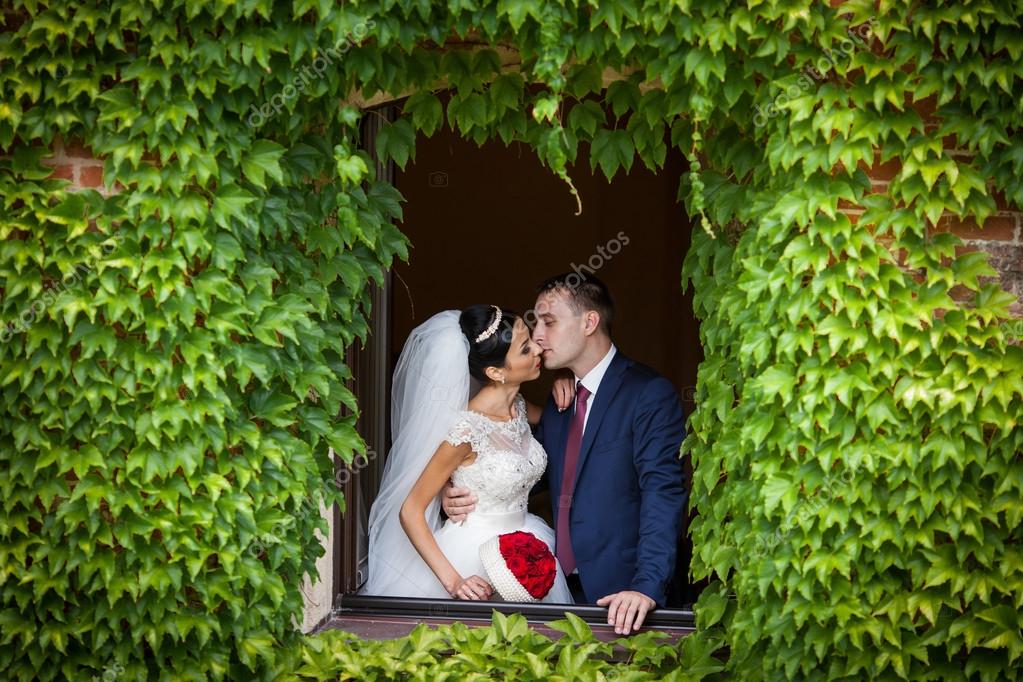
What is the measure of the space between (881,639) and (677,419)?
4.60ft

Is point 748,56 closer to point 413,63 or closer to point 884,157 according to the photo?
point 884,157

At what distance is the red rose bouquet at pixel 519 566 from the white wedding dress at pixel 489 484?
0.25 m

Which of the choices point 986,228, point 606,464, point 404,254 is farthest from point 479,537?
point 986,228

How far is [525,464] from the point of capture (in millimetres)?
5199

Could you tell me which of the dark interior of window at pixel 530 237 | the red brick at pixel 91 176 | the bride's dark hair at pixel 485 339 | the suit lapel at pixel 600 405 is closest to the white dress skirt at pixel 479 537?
the suit lapel at pixel 600 405

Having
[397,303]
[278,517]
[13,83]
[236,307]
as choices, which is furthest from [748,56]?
[397,303]

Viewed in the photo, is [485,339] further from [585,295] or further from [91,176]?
[91,176]

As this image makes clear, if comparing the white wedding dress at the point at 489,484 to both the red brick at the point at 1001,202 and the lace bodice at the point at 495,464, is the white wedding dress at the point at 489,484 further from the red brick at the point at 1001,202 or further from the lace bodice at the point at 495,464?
the red brick at the point at 1001,202

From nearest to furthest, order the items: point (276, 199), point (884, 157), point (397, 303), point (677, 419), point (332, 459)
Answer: point (884, 157)
point (276, 199)
point (332, 459)
point (677, 419)
point (397, 303)

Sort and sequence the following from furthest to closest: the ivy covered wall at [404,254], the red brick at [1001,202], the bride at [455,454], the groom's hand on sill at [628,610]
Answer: the bride at [455,454] → the groom's hand on sill at [628,610] → the red brick at [1001,202] → the ivy covered wall at [404,254]

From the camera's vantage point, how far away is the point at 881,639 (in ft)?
12.3

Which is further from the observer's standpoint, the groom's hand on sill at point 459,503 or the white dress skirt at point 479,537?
the groom's hand on sill at point 459,503

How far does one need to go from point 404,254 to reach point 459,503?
147 centimetres

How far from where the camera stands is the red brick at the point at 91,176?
158 inches
